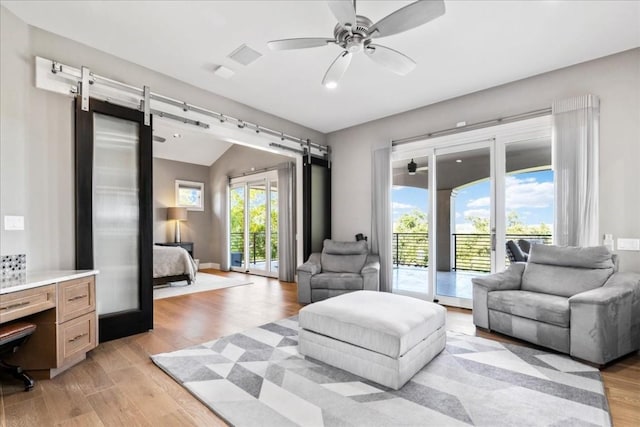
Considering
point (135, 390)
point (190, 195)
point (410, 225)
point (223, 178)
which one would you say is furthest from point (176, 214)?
point (135, 390)

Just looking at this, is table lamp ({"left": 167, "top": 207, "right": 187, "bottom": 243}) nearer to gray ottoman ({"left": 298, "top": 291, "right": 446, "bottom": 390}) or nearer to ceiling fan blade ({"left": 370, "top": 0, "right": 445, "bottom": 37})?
gray ottoman ({"left": 298, "top": 291, "right": 446, "bottom": 390})

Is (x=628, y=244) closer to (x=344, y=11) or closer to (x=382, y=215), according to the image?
(x=382, y=215)

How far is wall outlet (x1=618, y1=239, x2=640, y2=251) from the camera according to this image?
313 centimetres

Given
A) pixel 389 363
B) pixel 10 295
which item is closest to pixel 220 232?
pixel 10 295

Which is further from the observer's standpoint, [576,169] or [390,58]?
[576,169]

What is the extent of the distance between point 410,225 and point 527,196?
1660 millimetres

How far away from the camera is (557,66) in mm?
3564

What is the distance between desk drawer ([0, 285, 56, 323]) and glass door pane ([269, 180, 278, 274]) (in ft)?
16.1

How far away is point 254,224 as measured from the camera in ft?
25.5

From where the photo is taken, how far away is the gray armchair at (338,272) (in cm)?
452

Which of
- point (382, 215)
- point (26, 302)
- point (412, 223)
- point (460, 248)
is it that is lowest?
point (26, 302)

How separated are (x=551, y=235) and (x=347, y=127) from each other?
3626mm

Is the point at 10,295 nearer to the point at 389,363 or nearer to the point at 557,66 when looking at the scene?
the point at 389,363

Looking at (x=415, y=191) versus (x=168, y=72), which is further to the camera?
(x=415, y=191)
